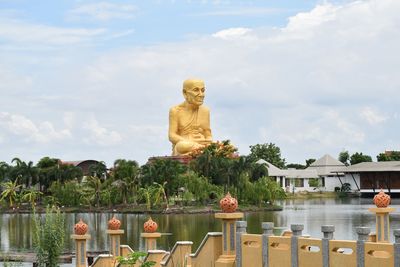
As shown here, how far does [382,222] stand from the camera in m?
15.3

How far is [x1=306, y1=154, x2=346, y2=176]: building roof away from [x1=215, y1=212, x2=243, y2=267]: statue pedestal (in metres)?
73.7

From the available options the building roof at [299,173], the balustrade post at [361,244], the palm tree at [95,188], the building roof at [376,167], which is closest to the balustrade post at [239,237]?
the balustrade post at [361,244]

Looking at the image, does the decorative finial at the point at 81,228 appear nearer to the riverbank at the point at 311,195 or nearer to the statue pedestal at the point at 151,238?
the statue pedestal at the point at 151,238

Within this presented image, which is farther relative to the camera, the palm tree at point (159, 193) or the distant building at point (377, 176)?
the distant building at point (377, 176)

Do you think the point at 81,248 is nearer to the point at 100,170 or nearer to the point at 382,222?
the point at 382,222

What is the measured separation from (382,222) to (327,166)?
78077mm

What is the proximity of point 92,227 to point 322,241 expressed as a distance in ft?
103

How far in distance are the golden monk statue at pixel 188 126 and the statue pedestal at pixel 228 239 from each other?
49.1m

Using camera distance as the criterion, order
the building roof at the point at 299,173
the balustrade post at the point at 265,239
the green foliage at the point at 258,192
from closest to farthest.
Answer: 1. the balustrade post at the point at 265,239
2. the green foliage at the point at 258,192
3. the building roof at the point at 299,173

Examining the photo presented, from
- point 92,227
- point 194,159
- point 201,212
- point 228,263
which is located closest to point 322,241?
point 228,263

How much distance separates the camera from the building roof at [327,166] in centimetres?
9131

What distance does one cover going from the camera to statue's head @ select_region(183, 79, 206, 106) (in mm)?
64125

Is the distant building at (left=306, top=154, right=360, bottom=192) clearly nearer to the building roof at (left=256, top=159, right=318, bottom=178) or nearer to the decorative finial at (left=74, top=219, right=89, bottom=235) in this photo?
the building roof at (left=256, top=159, right=318, bottom=178)

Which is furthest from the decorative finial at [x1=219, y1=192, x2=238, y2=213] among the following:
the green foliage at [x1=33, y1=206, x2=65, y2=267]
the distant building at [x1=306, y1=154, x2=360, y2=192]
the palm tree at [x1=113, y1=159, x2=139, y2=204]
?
the distant building at [x1=306, y1=154, x2=360, y2=192]
